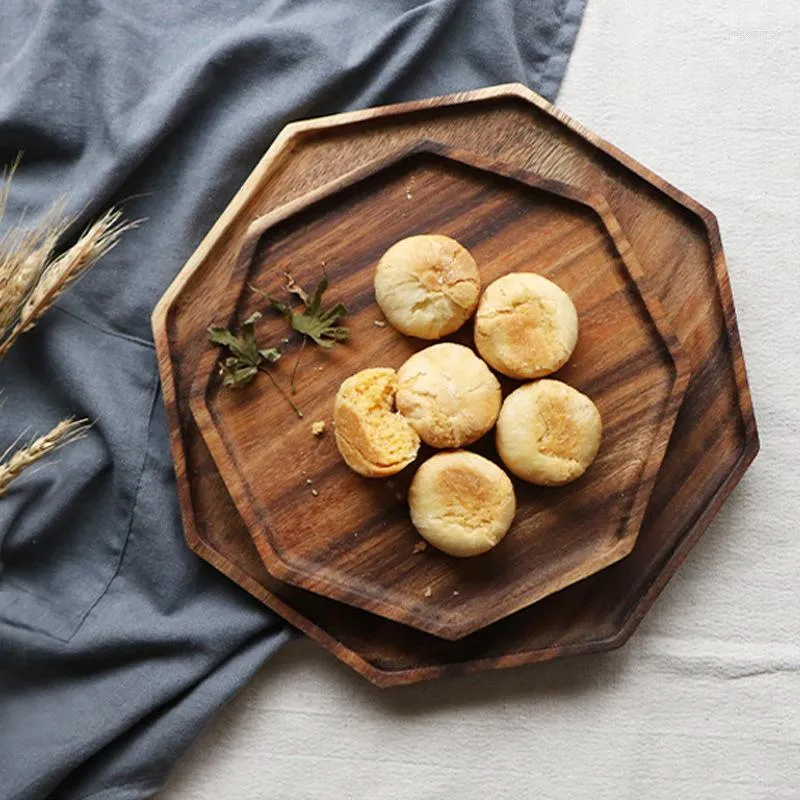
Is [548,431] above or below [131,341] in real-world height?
below

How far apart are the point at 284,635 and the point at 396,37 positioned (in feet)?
4.01

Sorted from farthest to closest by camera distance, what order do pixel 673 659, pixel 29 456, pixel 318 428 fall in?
1. pixel 673 659
2. pixel 318 428
3. pixel 29 456

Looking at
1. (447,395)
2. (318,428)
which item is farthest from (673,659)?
(318,428)

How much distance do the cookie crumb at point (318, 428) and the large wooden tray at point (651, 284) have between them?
0.22m

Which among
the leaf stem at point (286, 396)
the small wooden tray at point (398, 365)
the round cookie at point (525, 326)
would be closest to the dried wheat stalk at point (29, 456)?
the small wooden tray at point (398, 365)

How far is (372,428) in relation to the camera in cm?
174

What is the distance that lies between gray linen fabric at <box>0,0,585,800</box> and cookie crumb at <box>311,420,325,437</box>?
0.32 metres

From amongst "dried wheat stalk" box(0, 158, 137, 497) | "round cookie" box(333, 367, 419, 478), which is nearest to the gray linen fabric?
"dried wheat stalk" box(0, 158, 137, 497)

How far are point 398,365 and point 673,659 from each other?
863mm

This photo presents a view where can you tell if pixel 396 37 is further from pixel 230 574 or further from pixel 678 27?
pixel 230 574

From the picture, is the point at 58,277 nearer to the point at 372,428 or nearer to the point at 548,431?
the point at 372,428

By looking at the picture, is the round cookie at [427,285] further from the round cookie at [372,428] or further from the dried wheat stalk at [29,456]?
the dried wheat stalk at [29,456]

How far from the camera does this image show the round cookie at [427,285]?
5.74 feet

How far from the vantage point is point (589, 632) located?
1.94 m
